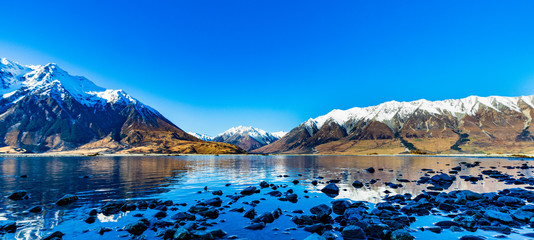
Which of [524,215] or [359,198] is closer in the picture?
[524,215]

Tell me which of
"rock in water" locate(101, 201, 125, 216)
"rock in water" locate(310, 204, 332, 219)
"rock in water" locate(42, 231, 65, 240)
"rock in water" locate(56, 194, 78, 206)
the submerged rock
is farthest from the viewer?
"rock in water" locate(56, 194, 78, 206)

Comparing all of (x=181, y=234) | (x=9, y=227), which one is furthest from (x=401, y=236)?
(x=9, y=227)

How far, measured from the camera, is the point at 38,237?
1748cm

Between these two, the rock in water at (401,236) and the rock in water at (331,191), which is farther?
the rock in water at (331,191)

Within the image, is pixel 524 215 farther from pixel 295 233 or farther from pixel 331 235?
pixel 295 233

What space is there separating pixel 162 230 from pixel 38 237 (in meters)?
8.01

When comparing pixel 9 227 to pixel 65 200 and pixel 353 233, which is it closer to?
pixel 65 200

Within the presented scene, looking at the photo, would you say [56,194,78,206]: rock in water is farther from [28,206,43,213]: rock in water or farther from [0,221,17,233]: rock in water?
[0,221,17,233]: rock in water

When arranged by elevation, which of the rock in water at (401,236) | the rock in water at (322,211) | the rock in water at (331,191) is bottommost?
the rock in water at (331,191)

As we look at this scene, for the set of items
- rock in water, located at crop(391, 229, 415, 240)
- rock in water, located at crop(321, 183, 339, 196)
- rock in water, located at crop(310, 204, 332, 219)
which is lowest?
rock in water, located at crop(321, 183, 339, 196)

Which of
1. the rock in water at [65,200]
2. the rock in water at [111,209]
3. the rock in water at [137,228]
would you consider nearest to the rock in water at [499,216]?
the rock in water at [137,228]

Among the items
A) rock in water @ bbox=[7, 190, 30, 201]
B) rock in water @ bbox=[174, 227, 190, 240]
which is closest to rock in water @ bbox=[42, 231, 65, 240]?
rock in water @ bbox=[174, 227, 190, 240]

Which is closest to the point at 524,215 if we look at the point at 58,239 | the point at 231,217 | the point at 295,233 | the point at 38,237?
the point at 295,233

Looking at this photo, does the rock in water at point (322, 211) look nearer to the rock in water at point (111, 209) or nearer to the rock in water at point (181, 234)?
the rock in water at point (181, 234)
